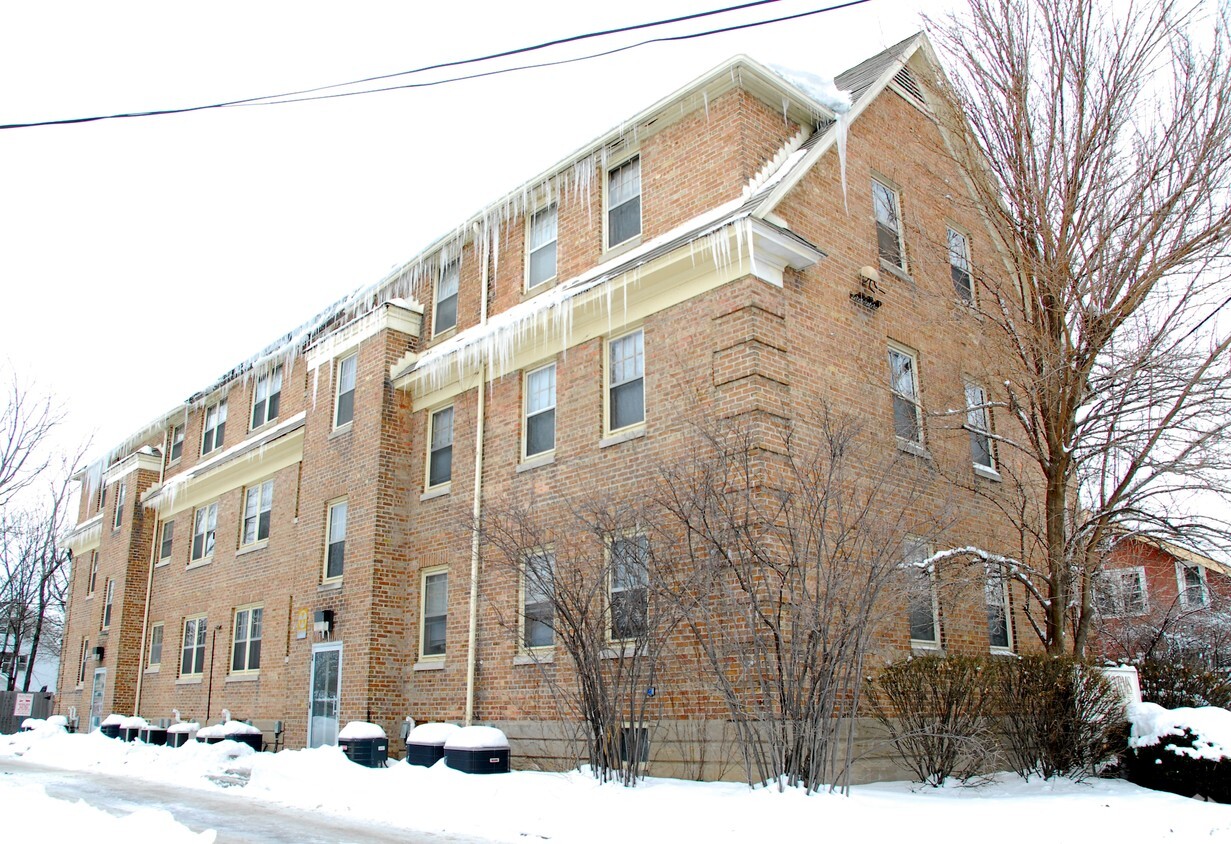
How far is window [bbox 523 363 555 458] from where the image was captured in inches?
562


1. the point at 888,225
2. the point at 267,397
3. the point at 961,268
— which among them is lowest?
the point at 267,397

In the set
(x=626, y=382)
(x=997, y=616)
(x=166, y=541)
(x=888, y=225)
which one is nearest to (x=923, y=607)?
(x=997, y=616)

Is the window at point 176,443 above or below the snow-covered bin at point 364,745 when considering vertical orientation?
above

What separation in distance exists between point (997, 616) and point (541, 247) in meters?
8.83

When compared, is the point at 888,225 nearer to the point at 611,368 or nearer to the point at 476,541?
the point at 611,368

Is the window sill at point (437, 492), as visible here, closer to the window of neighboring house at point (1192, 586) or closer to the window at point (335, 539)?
the window at point (335, 539)


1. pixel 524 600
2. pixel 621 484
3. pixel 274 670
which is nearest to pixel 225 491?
pixel 274 670

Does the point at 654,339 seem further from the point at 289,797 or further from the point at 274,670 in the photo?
the point at 274,670

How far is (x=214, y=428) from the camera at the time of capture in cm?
2473

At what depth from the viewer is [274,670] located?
1833 cm

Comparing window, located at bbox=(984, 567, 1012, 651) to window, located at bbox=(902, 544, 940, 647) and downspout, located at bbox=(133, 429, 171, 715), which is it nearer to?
window, located at bbox=(902, 544, 940, 647)

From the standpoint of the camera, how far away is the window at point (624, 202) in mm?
14222

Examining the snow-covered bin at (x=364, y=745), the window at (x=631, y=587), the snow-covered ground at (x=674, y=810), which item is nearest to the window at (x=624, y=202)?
the window at (x=631, y=587)

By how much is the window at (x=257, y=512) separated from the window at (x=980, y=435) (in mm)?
13840
